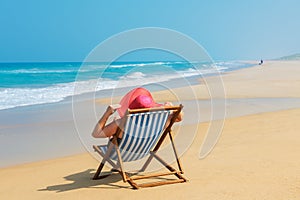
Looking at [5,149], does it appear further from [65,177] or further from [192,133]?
[192,133]

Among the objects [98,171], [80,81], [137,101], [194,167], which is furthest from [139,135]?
[80,81]

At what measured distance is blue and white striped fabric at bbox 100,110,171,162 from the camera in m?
4.07

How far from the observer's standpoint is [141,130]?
415 cm

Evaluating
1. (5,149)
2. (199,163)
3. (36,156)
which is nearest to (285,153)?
(199,163)

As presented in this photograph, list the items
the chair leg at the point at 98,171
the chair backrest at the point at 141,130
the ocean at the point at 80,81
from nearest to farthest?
the chair backrest at the point at 141,130
the chair leg at the point at 98,171
the ocean at the point at 80,81

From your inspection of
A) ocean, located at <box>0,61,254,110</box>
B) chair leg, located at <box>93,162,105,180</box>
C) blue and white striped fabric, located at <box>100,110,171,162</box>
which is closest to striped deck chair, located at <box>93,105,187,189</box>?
blue and white striped fabric, located at <box>100,110,171,162</box>

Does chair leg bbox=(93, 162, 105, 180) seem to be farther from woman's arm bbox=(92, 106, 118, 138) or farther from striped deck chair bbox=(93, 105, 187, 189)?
woman's arm bbox=(92, 106, 118, 138)

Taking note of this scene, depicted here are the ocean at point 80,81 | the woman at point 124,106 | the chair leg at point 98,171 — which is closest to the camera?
the woman at point 124,106

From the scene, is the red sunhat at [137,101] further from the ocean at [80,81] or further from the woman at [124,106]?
the ocean at [80,81]

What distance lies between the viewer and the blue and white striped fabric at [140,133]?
4074 mm

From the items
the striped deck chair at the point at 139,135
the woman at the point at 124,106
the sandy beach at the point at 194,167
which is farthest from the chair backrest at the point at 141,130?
the sandy beach at the point at 194,167

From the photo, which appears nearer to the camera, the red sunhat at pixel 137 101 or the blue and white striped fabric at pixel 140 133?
the blue and white striped fabric at pixel 140 133

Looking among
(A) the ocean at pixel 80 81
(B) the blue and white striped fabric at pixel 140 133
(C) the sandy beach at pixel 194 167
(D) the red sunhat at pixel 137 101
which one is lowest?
Answer: (C) the sandy beach at pixel 194 167

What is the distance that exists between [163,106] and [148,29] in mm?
857
